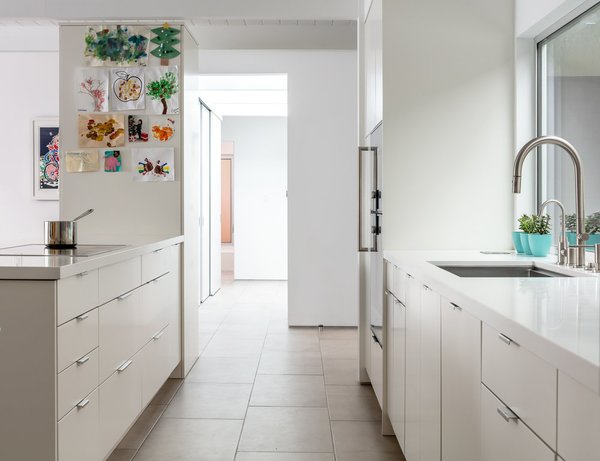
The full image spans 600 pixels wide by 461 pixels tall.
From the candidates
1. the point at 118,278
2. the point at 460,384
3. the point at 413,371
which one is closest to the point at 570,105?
the point at 413,371

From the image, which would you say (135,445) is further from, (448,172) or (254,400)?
(448,172)

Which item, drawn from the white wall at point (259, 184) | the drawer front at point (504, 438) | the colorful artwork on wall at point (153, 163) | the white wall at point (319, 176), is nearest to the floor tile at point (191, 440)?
the colorful artwork on wall at point (153, 163)

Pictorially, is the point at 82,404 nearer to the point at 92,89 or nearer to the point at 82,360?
the point at 82,360

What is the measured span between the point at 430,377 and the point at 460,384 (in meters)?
0.42

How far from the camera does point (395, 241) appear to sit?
3.11 m

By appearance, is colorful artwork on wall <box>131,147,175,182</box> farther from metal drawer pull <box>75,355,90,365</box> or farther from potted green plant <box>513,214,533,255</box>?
potted green plant <box>513,214,533,255</box>

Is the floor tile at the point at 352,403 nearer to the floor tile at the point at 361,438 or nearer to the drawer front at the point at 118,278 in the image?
the floor tile at the point at 361,438

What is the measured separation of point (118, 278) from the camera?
2.72 metres

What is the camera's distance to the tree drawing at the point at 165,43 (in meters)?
4.09

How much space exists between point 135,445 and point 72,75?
2297mm

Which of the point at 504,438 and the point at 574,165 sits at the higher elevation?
the point at 574,165

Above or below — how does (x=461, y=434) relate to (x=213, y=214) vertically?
below

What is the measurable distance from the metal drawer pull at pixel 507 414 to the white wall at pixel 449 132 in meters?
1.79

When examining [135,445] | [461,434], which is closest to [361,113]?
[135,445]
